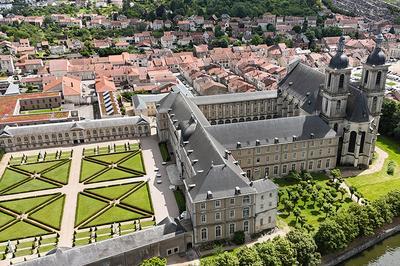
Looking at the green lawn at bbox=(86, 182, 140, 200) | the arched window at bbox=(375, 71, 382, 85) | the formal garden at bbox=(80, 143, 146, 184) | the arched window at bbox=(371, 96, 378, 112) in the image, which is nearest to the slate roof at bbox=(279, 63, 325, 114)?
the arched window at bbox=(371, 96, 378, 112)

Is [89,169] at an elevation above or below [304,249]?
below

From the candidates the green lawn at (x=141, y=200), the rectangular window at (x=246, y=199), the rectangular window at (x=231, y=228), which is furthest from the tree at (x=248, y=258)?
the green lawn at (x=141, y=200)

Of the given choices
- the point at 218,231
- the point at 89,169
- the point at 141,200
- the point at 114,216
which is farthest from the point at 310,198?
the point at 89,169

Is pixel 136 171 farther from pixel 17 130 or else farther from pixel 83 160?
pixel 17 130

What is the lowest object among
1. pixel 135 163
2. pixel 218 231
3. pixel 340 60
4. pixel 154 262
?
pixel 135 163

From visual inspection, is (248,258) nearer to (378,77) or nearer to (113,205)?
(113,205)

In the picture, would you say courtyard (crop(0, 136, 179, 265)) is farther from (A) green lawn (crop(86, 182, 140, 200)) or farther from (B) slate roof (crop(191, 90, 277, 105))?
(B) slate roof (crop(191, 90, 277, 105))
